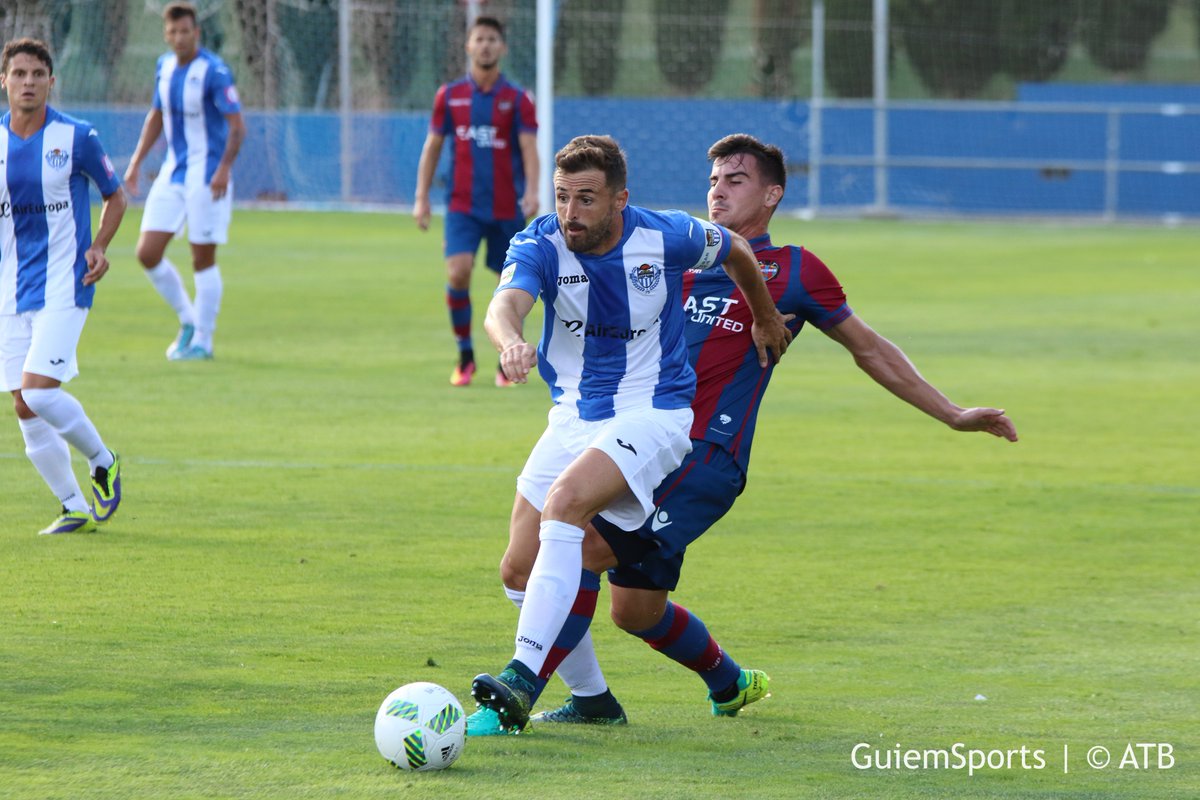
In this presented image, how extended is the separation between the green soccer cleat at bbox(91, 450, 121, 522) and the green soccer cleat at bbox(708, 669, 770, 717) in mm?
3585

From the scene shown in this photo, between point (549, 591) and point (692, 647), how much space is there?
72 cm

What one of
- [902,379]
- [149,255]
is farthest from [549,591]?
[149,255]

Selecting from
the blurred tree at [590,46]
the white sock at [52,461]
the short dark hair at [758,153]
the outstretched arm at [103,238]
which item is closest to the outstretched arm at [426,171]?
the outstretched arm at [103,238]

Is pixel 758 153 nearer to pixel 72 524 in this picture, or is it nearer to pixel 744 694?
pixel 744 694

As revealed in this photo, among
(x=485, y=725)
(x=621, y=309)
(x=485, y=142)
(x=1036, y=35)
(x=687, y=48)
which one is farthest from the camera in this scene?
(x=1036, y=35)

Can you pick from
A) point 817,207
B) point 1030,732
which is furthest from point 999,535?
point 817,207

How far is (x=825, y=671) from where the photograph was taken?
20.2ft

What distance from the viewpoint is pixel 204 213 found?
14.1 meters

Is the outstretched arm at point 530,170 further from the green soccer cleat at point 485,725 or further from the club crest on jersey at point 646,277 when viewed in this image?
the green soccer cleat at point 485,725

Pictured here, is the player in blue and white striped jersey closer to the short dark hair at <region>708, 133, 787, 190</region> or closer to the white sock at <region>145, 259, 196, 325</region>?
the short dark hair at <region>708, 133, 787, 190</region>

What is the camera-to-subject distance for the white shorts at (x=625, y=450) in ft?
16.9

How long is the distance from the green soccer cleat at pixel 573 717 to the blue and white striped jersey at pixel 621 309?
0.86 m

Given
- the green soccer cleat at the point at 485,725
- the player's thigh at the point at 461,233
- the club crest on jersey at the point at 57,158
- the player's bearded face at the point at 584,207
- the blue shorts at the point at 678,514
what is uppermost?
the club crest on jersey at the point at 57,158

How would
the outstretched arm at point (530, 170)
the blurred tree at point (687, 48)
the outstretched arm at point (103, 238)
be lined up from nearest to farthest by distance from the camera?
the outstretched arm at point (103, 238) < the outstretched arm at point (530, 170) < the blurred tree at point (687, 48)
